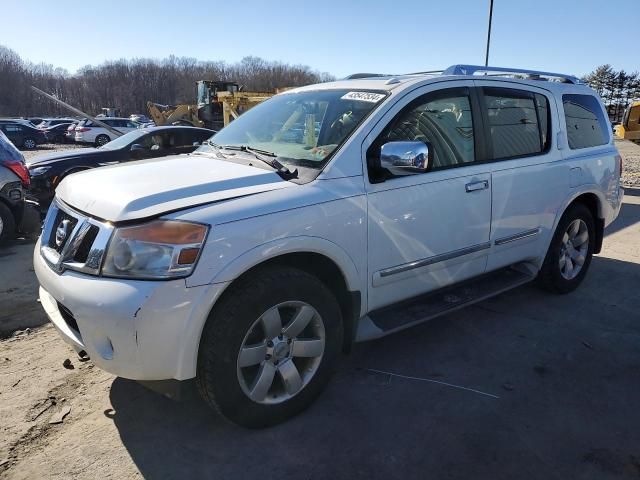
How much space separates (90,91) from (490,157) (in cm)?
11751

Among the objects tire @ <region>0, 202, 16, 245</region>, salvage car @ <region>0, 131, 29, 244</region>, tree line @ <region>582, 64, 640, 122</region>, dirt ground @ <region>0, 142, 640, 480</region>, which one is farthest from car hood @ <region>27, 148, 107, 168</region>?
tree line @ <region>582, 64, 640, 122</region>

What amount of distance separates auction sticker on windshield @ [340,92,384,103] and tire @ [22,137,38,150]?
89.0 feet

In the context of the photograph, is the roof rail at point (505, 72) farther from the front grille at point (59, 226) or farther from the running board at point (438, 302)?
the front grille at point (59, 226)

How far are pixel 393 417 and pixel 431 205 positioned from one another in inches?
51.7

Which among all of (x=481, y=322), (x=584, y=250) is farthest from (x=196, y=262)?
(x=584, y=250)

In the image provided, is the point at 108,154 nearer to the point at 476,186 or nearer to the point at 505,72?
the point at 505,72

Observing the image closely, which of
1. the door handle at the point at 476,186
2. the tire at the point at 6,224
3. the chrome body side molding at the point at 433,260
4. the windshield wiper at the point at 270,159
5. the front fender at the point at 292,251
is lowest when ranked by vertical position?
the tire at the point at 6,224

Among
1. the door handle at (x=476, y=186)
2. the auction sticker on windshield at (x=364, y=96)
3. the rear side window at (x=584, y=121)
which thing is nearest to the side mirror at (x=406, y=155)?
the auction sticker on windshield at (x=364, y=96)

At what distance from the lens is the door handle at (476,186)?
3451 mm

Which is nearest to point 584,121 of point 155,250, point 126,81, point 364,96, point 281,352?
point 364,96

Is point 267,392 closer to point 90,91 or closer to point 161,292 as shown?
point 161,292

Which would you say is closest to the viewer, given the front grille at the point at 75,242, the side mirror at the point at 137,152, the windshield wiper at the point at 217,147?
the front grille at the point at 75,242

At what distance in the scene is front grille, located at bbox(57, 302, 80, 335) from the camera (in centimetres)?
256

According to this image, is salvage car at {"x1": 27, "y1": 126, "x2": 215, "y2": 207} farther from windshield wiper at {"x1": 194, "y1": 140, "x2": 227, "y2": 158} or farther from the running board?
the running board
